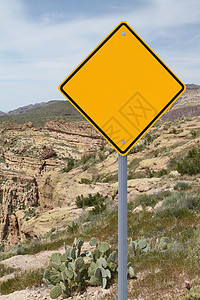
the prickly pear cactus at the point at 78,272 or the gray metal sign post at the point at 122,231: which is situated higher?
the gray metal sign post at the point at 122,231

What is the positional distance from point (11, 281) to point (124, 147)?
448cm

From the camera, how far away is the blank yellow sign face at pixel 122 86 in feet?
5.43

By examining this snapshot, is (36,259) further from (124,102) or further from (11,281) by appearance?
(124,102)

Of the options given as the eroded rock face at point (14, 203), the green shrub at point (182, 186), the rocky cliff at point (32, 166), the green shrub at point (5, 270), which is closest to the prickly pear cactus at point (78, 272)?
the green shrub at point (5, 270)

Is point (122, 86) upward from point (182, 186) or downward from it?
upward

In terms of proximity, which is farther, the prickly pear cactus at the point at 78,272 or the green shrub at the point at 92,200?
the green shrub at the point at 92,200

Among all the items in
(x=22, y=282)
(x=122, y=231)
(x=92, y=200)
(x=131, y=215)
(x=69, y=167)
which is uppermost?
(x=69, y=167)

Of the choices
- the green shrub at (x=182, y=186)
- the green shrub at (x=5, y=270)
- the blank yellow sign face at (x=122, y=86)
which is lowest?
the green shrub at (x=5, y=270)

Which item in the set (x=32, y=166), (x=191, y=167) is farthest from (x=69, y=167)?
(x=191, y=167)

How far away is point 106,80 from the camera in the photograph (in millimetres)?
1653

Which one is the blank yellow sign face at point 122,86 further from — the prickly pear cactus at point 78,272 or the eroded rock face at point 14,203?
the eroded rock face at point 14,203

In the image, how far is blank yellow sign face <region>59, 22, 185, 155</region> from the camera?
1.66 metres

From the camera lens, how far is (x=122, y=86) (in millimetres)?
1658

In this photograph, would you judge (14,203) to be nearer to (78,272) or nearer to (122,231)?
(78,272)
